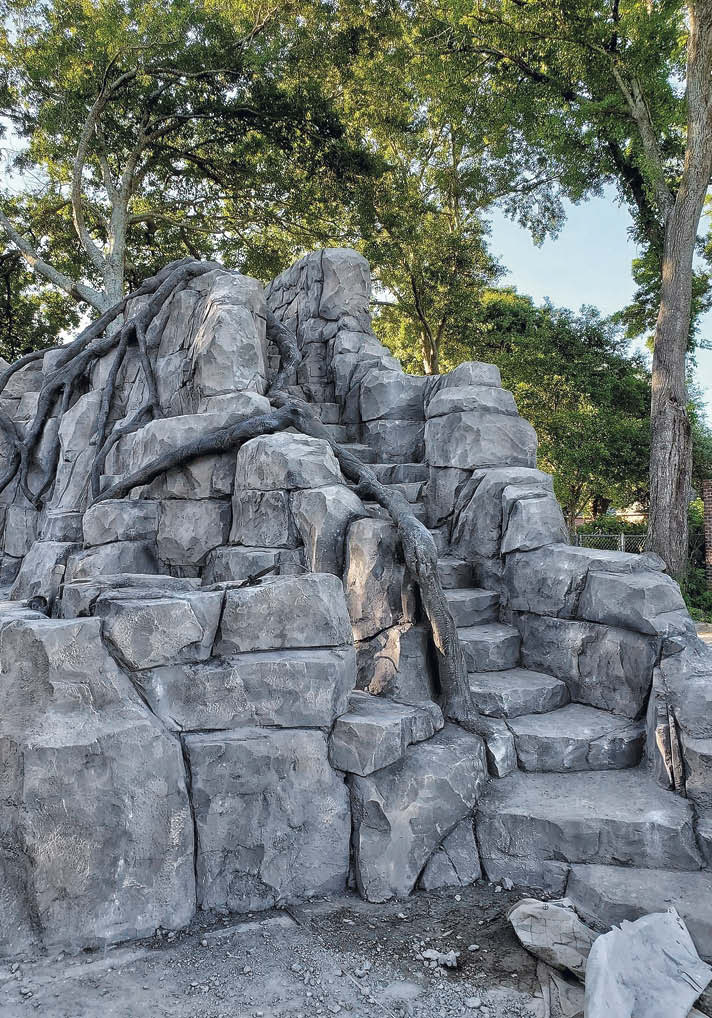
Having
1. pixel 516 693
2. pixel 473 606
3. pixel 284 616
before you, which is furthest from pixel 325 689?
pixel 473 606

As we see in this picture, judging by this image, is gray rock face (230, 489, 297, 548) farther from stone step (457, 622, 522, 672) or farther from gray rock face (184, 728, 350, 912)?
gray rock face (184, 728, 350, 912)

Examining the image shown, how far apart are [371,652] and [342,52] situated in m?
13.1

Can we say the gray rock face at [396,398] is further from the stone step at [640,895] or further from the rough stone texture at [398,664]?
the stone step at [640,895]

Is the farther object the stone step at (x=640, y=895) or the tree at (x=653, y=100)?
the tree at (x=653, y=100)

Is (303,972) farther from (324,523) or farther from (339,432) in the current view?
(339,432)

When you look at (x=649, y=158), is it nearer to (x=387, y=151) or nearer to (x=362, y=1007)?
(x=387, y=151)

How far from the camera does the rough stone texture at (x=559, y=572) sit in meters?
4.71

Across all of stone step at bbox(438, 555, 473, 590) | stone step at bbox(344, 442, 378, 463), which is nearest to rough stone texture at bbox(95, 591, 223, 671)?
stone step at bbox(438, 555, 473, 590)

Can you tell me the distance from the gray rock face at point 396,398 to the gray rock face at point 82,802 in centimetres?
443

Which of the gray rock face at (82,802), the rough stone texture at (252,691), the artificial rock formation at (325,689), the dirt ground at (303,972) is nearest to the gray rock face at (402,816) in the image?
the artificial rock formation at (325,689)

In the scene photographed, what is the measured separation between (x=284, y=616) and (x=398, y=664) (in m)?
1.01

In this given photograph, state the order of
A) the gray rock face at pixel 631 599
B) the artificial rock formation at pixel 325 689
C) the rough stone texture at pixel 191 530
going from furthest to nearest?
the rough stone texture at pixel 191 530
the gray rock face at pixel 631 599
the artificial rock formation at pixel 325 689

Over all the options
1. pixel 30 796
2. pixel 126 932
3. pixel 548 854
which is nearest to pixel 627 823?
pixel 548 854

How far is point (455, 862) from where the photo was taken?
3.72m
